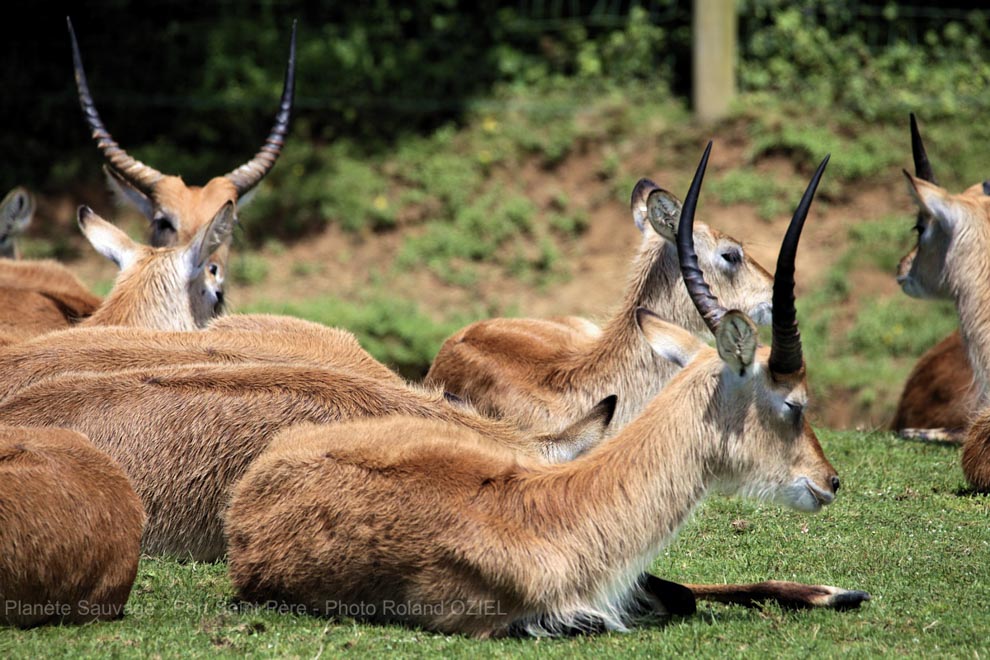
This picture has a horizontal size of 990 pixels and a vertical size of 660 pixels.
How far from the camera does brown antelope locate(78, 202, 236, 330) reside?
7.37 meters

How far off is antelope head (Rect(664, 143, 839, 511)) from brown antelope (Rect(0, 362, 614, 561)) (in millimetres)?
734

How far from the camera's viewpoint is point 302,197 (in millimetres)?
13156

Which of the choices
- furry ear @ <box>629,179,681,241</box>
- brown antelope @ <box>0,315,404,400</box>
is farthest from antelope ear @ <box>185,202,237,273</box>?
furry ear @ <box>629,179,681,241</box>

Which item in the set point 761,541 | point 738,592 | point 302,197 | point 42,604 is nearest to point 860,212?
point 302,197

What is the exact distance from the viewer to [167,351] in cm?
621

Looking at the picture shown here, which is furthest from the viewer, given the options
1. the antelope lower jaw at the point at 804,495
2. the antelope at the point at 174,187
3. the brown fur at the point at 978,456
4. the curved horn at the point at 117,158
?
the curved horn at the point at 117,158

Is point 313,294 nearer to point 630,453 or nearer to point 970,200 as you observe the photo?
point 970,200

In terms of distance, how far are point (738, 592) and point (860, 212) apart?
8409 mm

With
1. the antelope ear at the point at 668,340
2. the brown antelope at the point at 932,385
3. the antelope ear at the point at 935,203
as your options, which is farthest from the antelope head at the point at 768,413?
the antelope ear at the point at 935,203

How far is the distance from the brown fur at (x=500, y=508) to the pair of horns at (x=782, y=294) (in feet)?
0.35

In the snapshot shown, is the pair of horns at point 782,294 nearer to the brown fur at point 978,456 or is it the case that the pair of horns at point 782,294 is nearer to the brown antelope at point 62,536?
the brown fur at point 978,456

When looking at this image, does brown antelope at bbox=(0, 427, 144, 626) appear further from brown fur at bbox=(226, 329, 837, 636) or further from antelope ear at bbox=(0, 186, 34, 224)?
antelope ear at bbox=(0, 186, 34, 224)

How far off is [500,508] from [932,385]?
4.83 metres

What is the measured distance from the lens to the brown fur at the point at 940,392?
8141 millimetres
